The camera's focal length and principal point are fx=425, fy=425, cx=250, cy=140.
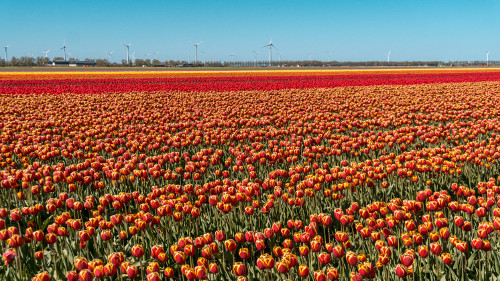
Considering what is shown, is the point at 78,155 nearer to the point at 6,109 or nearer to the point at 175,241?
the point at 175,241

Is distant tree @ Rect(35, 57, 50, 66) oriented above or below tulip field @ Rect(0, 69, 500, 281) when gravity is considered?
above

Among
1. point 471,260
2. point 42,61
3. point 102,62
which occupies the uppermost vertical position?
point 42,61

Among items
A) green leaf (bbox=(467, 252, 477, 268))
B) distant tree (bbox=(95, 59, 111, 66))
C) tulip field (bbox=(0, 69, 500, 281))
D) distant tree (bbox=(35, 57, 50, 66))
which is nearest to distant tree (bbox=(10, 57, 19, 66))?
distant tree (bbox=(35, 57, 50, 66))

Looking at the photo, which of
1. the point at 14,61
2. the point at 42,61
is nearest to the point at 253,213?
the point at 14,61

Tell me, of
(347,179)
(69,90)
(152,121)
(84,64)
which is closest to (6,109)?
(152,121)

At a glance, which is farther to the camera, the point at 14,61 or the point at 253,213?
the point at 14,61

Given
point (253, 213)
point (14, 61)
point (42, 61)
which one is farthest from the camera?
point (42, 61)

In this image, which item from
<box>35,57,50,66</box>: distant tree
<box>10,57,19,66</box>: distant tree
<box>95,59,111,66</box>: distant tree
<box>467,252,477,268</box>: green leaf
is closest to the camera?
<box>467,252,477,268</box>: green leaf

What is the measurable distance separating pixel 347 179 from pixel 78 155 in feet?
17.3

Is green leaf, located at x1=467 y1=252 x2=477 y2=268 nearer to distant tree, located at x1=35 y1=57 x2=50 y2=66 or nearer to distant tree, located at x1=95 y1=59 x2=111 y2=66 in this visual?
distant tree, located at x1=95 y1=59 x2=111 y2=66

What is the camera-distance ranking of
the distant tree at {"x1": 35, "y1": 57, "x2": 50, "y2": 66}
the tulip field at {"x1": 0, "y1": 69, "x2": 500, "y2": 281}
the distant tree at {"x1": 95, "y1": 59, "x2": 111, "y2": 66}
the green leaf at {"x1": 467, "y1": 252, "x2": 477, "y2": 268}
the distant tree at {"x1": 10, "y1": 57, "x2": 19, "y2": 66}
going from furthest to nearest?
the distant tree at {"x1": 95, "y1": 59, "x2": 111, "y2": 66} → the distant tree at {"x1": 35, "y1": 57, "x2": 50, "y2": 66} → the distant tree at {"x1": 10, "y1": 57, "x2": 19, "y2": 66} → the green leaf at {"x1": 467, "y1": 252, "x2": 477, "y2": 268} → the tulip field at {"x1": 0, "y1": 69, "x2": 500, "y2": 281}

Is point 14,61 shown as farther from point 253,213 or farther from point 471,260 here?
point 471,260

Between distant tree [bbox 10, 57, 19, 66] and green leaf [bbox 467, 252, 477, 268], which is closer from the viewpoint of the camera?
green leaf [bbox 467, 252, 477, 268]

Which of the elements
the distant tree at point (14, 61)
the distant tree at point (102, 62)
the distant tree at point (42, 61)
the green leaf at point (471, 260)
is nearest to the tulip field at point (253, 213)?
the green leaf at point (471, 260)
